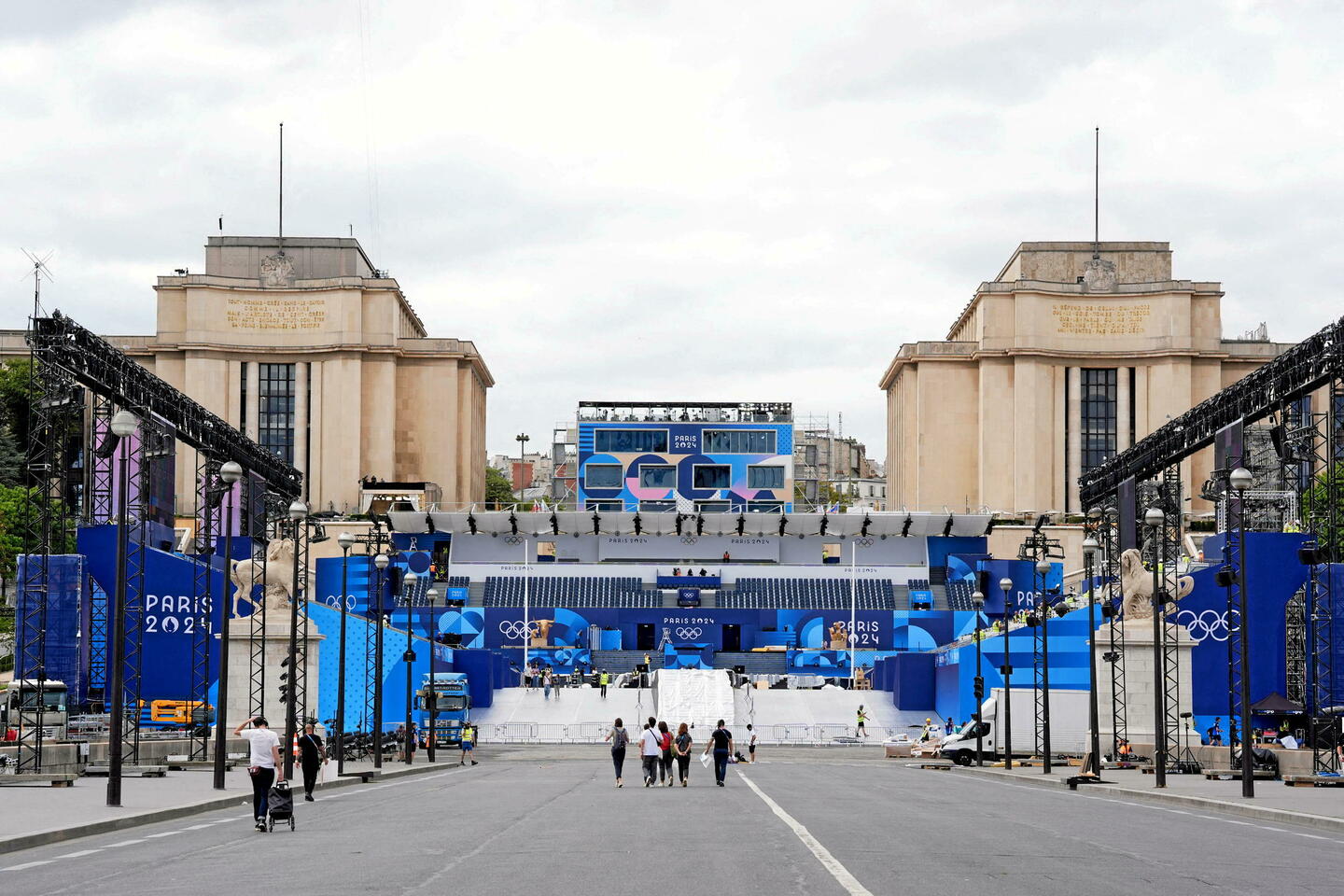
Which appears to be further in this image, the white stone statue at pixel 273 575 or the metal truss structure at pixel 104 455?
the white stone statue at pixel 273 575

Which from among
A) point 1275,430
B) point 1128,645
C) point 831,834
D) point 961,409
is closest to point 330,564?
point 961,409

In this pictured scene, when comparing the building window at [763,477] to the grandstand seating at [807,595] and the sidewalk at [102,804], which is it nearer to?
the grandstand seating at [807,595]

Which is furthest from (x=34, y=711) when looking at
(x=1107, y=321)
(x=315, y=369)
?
(x=1107, y=321)

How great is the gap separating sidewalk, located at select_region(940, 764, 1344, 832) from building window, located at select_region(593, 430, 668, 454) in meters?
75.3

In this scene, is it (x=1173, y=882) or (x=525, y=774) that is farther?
(x=525, y=774)

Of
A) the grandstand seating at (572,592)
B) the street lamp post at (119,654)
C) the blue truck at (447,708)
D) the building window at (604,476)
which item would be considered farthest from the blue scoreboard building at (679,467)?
the street lamp post at (119,654)

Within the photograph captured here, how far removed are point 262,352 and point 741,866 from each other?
11284 centimetres

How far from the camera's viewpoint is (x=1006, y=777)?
44.3 m

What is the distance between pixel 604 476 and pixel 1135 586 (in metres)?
69.6

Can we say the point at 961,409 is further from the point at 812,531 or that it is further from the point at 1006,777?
the point at 1006,777

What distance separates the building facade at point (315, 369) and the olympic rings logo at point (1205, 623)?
7186cm

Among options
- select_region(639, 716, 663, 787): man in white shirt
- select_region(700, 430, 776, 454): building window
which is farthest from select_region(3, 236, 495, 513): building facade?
select_region(639, 716, 663, 787): man in white shirt

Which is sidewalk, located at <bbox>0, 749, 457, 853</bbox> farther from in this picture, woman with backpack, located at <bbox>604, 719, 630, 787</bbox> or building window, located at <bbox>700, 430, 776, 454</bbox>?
building window, located at <bbox>700, 430, 776, 454</bbox>

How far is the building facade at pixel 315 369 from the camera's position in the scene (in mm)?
122938
